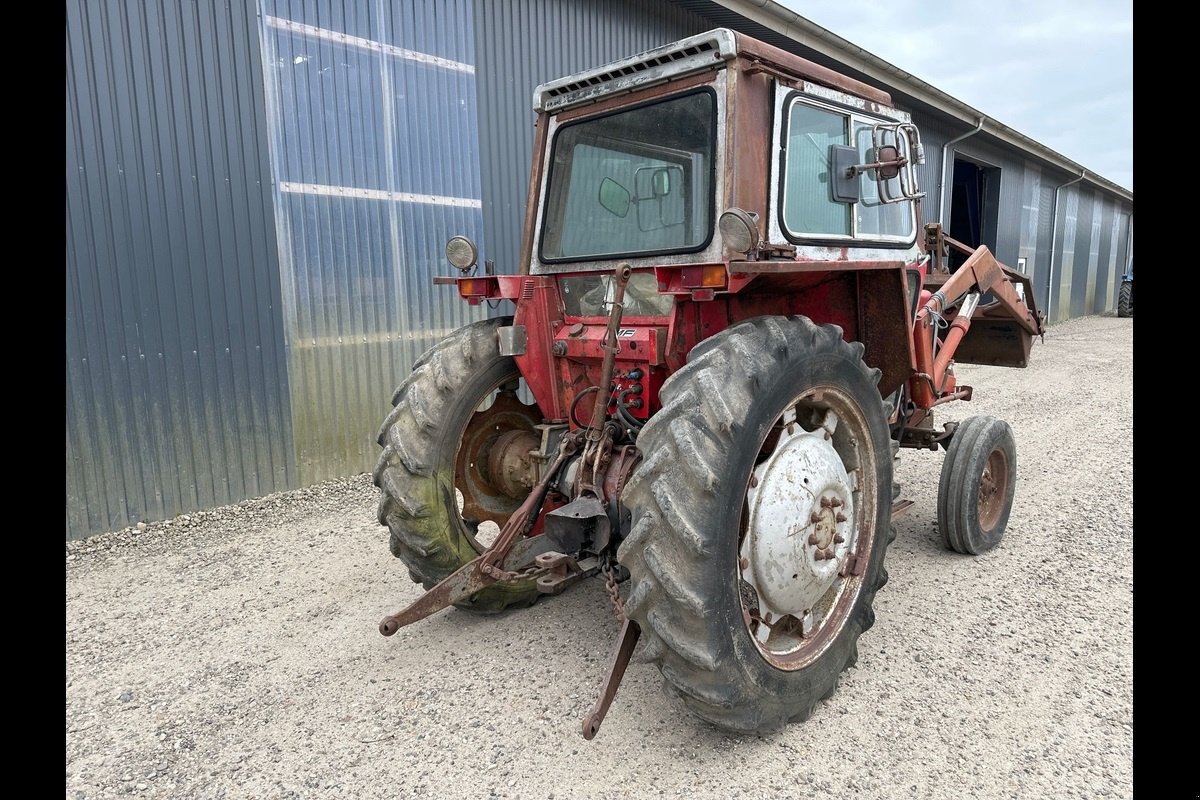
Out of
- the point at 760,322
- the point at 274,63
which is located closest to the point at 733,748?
the point at 760,322

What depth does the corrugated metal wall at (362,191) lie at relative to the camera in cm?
530

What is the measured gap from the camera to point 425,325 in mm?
6180

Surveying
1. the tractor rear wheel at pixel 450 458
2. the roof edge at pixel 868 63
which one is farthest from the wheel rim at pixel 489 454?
the roof edge at pixel 868 63

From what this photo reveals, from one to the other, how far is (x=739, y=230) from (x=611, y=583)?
1.26m

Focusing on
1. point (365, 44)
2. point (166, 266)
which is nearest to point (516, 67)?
point (365, 44)

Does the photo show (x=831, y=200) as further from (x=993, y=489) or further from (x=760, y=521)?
(x=993, y=489)

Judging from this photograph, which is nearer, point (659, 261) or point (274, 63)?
point (659, 261)

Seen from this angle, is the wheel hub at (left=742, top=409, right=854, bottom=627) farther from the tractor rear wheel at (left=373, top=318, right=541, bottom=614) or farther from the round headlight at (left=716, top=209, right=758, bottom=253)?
the tractor rear wheel at (left=373, top=318, right=541, bottom=614)

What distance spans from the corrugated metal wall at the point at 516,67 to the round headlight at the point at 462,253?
333cm

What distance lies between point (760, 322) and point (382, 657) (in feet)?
6.85

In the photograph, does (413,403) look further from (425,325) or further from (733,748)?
(425,325)

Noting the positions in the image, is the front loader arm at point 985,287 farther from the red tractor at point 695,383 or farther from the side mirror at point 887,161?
the side mirror at point 887,161

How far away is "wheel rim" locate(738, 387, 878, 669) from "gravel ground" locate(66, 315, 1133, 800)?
0.29 meters

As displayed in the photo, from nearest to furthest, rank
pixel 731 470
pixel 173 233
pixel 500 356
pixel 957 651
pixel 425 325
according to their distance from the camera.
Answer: pixel 731 470, pixel 957 651, pixel 500 356, pixel 173 233, pixel 425 325
